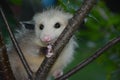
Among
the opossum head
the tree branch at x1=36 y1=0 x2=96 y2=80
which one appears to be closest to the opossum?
the opossum head

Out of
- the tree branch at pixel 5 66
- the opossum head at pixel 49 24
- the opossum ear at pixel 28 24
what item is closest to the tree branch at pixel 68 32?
the tree branch at pixel 5 66

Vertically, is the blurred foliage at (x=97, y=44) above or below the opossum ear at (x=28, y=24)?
below

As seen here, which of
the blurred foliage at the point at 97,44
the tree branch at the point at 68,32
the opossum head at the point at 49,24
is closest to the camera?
the tree branch at the point at 68,32

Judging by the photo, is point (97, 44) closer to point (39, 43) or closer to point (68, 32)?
point (39, 43)

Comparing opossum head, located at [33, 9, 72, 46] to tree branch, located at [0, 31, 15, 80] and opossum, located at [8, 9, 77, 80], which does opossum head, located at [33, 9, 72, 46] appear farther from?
tree branch, located at [0, 31, 15, 80]

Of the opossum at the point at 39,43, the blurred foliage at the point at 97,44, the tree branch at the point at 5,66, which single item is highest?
the tree branch at the point at 5,66

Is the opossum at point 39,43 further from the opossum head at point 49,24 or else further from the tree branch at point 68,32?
the tree branch at point 68,32

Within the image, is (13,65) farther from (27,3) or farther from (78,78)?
(27,3)

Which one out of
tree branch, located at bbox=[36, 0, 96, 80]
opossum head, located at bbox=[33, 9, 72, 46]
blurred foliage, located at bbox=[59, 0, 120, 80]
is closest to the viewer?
tree branch, located at bbox=[36, 0, 96, 80]
